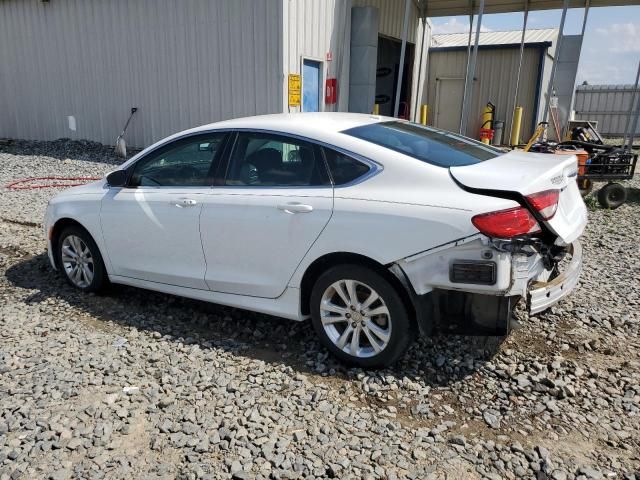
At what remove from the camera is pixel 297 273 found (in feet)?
11.5

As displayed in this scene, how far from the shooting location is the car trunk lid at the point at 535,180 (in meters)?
3.01

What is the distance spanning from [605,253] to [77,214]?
5.67 metres

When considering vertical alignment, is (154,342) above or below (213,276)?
below

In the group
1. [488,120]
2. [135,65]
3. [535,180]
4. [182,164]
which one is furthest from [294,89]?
[488,120]

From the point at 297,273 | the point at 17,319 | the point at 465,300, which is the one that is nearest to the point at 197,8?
the point at 17,319

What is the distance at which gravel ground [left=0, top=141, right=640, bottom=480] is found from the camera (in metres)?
2.65

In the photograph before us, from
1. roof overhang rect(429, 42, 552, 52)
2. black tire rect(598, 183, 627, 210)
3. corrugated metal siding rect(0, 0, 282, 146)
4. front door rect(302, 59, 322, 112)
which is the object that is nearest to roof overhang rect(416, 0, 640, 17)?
roof overhang rect(429, 42, 552, 52)

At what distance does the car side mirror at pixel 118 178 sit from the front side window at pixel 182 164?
0.25 feet

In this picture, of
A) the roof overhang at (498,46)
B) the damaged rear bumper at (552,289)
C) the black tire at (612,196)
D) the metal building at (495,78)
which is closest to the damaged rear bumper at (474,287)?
the damaged rear bumper at (552,289)

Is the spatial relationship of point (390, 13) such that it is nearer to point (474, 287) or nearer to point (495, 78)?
point (495, 78)

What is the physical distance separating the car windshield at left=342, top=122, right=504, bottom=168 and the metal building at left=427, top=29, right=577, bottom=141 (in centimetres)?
1549

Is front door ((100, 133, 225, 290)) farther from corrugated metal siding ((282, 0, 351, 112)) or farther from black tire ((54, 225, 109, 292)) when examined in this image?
corrugated metal siding ((282, 0, 351, 112))

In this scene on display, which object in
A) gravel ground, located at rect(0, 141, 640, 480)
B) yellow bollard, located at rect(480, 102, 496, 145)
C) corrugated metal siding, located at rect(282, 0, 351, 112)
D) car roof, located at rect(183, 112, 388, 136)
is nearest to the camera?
gravel ground, located at rect(0, 141, 640, 480)

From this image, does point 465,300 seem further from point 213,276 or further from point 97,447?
point 97,447
